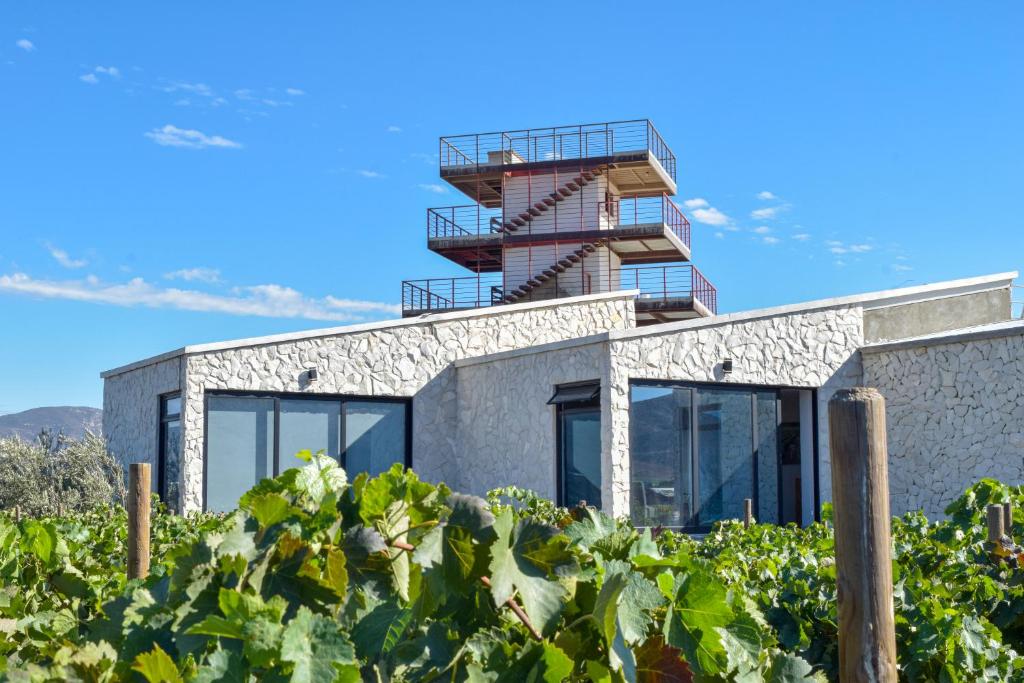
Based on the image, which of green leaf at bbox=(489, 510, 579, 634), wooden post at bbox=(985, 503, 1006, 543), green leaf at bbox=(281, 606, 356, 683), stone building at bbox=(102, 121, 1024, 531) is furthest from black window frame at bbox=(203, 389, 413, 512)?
green leaf at bbox=(281, 606, 356, 683)

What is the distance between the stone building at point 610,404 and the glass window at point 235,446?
25mm

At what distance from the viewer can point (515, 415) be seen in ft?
49.1

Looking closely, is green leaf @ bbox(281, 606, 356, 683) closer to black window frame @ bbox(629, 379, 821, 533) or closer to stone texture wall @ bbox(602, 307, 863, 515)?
stone texture wall @ bbox(602, 307, 863, 515)

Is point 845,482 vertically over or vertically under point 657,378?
under

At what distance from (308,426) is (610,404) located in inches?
170

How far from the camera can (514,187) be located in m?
34.8

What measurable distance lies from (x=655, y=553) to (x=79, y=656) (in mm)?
1126

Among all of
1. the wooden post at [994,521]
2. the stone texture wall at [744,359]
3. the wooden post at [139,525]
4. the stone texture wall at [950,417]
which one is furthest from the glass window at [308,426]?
the wooden post at [994,521]

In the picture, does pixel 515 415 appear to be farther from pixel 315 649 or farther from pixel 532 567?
pixel 315 649

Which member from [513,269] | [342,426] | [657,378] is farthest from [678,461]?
[513,269]

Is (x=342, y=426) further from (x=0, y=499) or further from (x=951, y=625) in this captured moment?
(x=951, y=625)

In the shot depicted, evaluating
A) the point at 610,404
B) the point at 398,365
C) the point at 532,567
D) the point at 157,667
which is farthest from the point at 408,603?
the point at 398,365

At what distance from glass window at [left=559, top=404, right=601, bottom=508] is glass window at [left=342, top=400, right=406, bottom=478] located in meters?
2.53

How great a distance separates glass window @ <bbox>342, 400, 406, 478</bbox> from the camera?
49.5 feet
